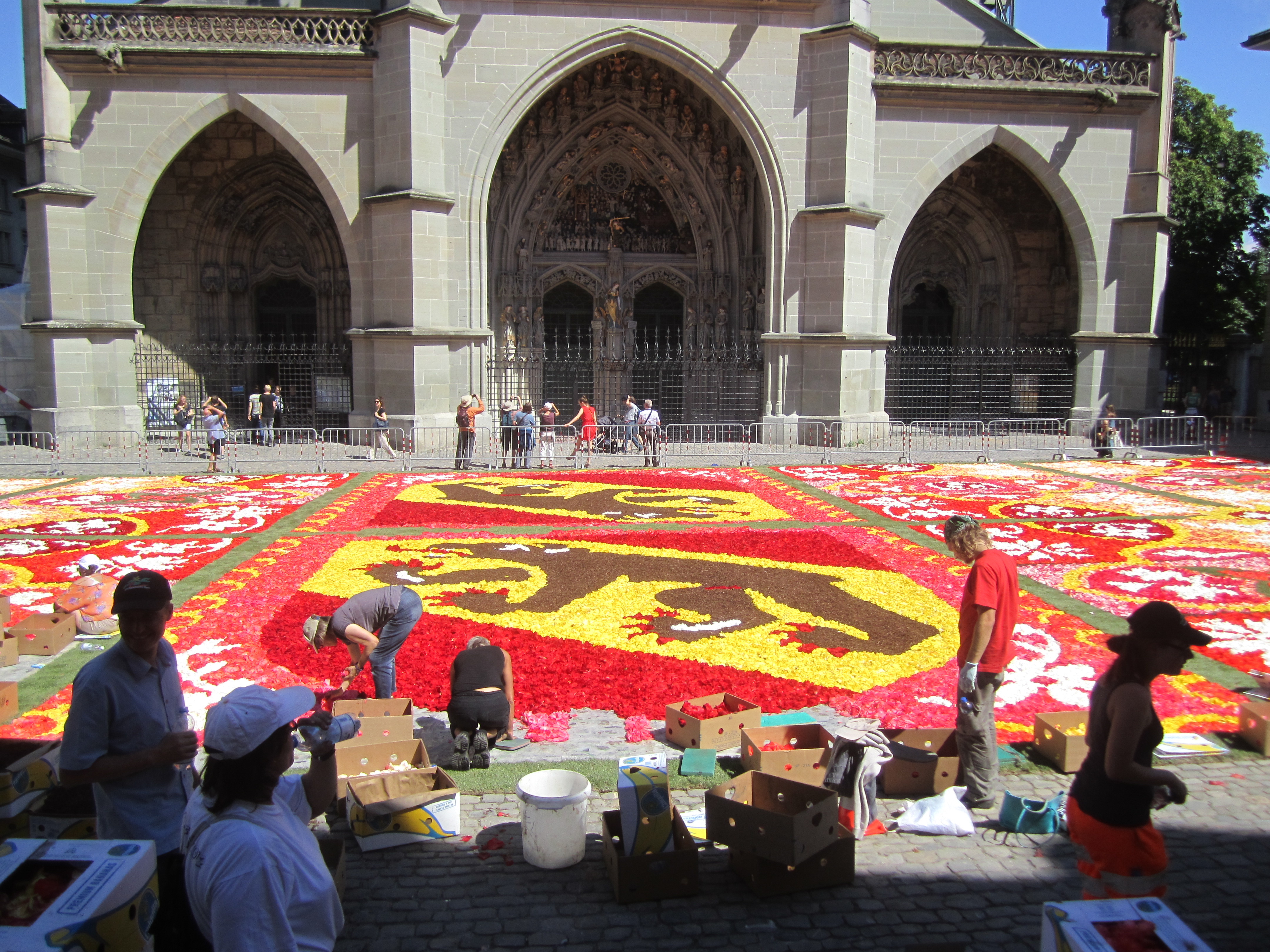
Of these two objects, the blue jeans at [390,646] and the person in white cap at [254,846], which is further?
the blue jeans at [390,646]

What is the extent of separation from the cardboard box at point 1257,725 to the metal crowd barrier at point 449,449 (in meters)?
14.8

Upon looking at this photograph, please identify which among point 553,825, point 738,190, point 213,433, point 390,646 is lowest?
point 553,825

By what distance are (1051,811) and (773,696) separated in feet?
7.49

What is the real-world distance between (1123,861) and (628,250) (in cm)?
2422

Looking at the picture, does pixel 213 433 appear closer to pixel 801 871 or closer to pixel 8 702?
pixel 8 702

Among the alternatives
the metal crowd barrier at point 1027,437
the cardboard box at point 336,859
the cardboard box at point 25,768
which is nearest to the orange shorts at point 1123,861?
the cardboard box at point 336,859

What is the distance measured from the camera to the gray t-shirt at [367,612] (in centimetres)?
689

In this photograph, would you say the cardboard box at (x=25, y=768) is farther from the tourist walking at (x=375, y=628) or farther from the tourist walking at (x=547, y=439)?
the tourist walking at (x=547, y=439)

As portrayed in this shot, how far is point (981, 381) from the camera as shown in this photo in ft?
85.6

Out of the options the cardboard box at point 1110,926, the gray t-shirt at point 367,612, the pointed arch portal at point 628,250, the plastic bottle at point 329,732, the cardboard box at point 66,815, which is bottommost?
the cardboard box at point 66,815

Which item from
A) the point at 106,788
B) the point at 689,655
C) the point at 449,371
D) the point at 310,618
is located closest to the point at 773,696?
the point at 689,655

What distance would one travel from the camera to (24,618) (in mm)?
8805

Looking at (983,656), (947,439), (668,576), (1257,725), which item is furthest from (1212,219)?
(983,656)

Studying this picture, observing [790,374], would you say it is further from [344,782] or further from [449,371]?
[344,782]
